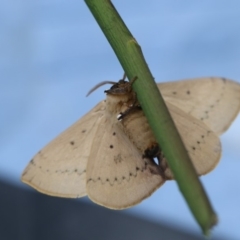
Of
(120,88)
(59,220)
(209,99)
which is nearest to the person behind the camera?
(120,88)

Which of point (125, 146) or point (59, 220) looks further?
point (59, 220)

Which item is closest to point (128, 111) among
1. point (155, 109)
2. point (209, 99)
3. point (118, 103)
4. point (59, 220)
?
point (118, 103)

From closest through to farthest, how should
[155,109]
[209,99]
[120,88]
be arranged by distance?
[155,109]
[120,88]
[209,99]

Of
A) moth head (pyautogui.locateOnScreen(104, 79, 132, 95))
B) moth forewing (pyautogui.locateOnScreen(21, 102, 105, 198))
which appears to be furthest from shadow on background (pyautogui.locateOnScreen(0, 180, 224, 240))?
moth head (pyautogui.locateOnScreen(104, 79, 132, 95))

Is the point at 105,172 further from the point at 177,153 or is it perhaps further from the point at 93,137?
the point at 177,153

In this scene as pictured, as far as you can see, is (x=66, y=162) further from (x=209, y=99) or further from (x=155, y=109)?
(x=155, y=109)

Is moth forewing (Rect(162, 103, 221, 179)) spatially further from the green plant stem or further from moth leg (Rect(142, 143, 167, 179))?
the green plant stem

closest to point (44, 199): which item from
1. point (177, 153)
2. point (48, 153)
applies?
point (48, 153)
